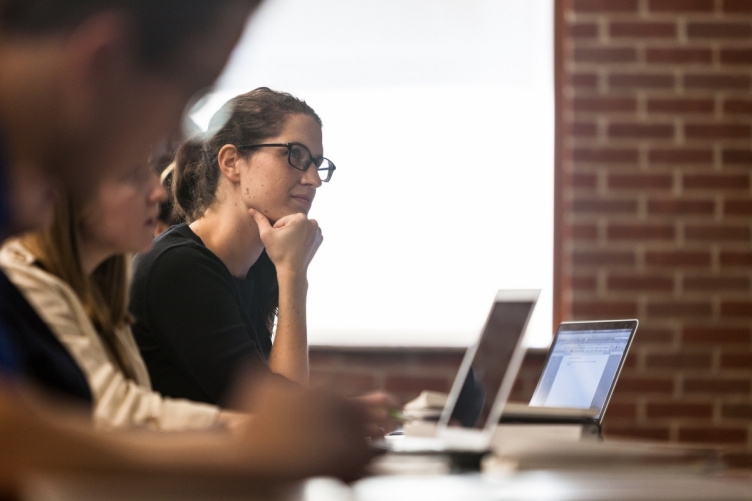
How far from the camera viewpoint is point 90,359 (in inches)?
Result: 54.0

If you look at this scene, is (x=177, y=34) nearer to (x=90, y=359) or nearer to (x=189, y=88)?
(x=189, y=88)

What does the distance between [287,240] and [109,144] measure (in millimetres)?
1659

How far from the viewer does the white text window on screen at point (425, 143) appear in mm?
3088

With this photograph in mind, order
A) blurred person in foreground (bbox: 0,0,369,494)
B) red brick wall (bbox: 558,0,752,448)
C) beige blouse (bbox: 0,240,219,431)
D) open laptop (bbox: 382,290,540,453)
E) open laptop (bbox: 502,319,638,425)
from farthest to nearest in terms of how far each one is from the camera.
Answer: red brick wall (bbox: 558,0,752,448)
open laptop (bbox: 502,319,638,425)
beige blouse (bbox: 0,240,219,431)
open laptop (bbox: 382,290,540,453)
blurred person in foreground (bbox: 0,0,369,494)

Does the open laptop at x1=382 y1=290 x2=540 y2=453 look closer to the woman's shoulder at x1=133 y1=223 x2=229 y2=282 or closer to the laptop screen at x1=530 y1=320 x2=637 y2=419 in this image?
the laptop screen at x1=530 y1=320 x2=637 y2=419

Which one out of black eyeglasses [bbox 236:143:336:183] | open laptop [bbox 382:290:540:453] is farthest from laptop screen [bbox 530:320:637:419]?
black eyeglasses [bbox 236:143:336:183]

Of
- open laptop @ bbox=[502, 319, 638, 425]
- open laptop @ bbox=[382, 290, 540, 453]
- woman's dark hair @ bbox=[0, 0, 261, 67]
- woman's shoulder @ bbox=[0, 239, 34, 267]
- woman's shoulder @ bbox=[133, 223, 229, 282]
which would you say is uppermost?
woman's dark hair @ bbox=[0, 0, 261, 67]

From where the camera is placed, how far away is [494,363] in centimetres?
131

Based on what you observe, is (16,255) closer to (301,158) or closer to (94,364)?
(94,364)

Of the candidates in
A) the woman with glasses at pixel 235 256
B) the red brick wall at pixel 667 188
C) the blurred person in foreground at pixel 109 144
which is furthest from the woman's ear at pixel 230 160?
the blurred person in foreground at pixel 109 144

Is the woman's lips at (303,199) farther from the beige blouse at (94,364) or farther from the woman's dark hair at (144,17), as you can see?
the woman's dark hair at (144,17)

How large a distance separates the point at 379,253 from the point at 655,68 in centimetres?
110

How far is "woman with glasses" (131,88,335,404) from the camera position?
6.21ft

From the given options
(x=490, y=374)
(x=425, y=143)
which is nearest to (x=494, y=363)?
(x=490, y=374)
